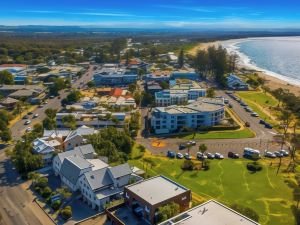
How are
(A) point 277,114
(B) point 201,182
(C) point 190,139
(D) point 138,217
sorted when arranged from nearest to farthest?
(D) point 138,217 → (B) point 201,182 → (C) point 190,139 → (A) point 277,114

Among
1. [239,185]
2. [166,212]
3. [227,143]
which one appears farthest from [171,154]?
[166,212]

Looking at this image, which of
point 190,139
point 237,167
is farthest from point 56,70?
point 237,167

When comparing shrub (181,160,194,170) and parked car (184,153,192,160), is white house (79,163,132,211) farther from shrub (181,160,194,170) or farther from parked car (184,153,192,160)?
parked car (184,153,192,160)

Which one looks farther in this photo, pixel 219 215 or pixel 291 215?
pixel 291 215

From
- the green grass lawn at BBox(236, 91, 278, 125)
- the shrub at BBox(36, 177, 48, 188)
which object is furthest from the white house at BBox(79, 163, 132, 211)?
the green grass lawn at BBox(236, 91, 278, 125)

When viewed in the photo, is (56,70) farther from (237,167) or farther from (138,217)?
(138,217)

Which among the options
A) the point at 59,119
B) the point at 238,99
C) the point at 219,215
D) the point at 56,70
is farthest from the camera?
the point at 56,70

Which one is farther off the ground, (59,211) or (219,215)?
(219,215)
